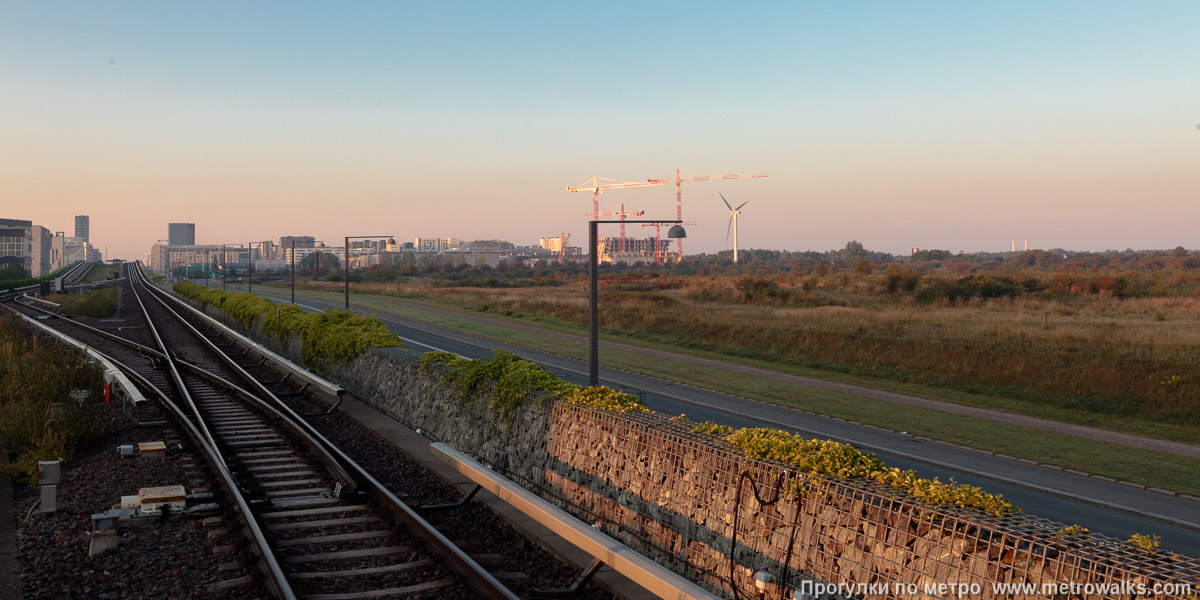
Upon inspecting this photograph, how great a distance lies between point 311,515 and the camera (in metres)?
11.2

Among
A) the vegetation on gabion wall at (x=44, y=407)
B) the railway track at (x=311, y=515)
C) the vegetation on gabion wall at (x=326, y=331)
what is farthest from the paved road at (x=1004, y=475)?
the vegetation on gabion wall at (x=44, y=407)

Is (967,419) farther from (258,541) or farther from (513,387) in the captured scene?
(258,541)

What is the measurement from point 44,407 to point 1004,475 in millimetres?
20507

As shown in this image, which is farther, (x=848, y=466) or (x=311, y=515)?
(x=311, y=515)

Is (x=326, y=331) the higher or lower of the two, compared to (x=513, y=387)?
higher

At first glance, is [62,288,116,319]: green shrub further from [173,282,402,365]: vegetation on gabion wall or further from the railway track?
the railway track

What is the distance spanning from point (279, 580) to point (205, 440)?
26.8 feet

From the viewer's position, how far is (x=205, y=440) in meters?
15.0

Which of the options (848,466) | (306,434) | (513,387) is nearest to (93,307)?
(306,434)

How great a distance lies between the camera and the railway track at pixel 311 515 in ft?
27.7

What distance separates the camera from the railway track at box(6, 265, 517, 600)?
844 centimetres

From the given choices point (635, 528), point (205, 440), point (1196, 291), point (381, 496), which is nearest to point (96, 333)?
point (205, 440)

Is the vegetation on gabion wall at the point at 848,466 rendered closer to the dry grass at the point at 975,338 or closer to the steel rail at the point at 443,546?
the steel rail at the point at 443,546

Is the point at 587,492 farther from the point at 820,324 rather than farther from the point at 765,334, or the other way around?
the point at 820,324
